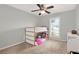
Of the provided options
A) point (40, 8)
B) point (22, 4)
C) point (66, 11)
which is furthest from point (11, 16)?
point (66, 11)

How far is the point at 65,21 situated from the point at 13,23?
64 centimetres

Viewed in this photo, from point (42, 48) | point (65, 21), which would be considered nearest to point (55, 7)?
point (65, 21)

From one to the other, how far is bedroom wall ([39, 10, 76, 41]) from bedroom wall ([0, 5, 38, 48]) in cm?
13

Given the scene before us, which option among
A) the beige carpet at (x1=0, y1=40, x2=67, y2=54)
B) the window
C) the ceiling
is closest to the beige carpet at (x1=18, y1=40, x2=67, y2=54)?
the beige carpet at (x1=0, y1=40, x2=67, y2=54)

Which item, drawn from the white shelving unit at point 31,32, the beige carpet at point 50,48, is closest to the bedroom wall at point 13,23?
the white shelving unit at point 31,32

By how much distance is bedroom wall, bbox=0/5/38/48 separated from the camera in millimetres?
1086

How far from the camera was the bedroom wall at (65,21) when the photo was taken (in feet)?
3.65

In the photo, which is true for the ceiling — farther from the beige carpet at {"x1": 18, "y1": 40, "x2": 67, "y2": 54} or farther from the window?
the beige carpet at {"x1": 18, "y1": 40, "x2": 67, "y2": 54}

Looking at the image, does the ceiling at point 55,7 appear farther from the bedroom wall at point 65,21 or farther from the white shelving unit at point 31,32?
the white shelving unit at point 31,32

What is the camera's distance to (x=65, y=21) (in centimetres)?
114

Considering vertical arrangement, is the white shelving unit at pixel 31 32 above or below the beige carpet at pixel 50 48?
above

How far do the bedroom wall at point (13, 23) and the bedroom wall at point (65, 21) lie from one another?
13cm

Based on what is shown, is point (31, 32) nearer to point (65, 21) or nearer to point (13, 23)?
point (13, 23)
